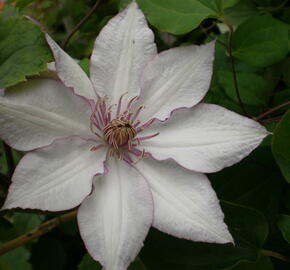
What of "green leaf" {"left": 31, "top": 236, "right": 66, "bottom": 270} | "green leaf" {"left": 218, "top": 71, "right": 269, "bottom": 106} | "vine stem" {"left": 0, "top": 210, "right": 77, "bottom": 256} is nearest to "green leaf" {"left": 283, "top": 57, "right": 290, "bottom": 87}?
"green leaf" {"left": 218, "top": 71, "right": 269, "bottom": 106}

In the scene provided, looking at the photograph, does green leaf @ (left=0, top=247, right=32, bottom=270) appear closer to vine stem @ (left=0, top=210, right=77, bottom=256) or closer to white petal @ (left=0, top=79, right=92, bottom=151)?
vine stem @ (left=0, top=210, right=77, bottom=256)

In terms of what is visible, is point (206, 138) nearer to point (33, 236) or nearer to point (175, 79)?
point (175, 79)

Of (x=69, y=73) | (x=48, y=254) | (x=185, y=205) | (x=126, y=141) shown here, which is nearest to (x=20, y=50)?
(x=69, y=73)

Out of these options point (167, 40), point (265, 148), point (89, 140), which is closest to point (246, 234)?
point (265, 148)

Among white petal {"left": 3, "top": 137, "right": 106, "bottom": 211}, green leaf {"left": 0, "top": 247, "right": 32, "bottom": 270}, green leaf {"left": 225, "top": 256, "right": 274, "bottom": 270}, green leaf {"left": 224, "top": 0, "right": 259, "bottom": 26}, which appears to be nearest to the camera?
white petal {"left": 3, "top": 137, "right": 106, "bottom": 211}

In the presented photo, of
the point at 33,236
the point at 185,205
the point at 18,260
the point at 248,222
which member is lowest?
the point at 18,260

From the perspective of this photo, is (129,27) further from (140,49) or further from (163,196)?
(163,196)

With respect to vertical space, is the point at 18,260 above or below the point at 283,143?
below
